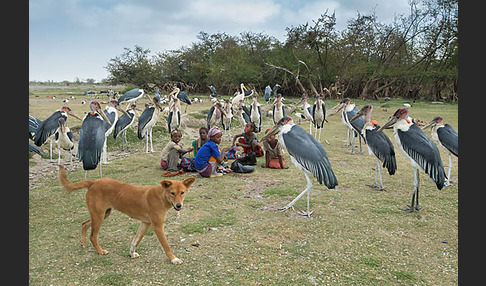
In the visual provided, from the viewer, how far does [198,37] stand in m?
42.5

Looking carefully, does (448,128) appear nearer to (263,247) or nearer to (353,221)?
(353,221)

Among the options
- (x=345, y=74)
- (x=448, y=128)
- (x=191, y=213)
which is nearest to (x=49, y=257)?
(x=191, y=213)

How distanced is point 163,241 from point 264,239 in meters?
1.42

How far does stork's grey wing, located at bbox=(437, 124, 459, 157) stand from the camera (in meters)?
6.89

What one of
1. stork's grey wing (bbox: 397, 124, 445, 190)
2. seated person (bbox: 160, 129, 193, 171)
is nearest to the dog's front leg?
stork's grey wing (bbox: 397, 124, 445, 190)

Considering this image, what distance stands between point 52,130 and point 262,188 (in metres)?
5.42

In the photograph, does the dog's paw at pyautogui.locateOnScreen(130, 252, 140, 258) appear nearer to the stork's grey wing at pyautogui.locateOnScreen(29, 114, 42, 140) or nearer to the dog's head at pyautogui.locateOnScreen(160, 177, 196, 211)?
the dog's head at pyautogui.locateOnScreen(160, 177, 196, 211)

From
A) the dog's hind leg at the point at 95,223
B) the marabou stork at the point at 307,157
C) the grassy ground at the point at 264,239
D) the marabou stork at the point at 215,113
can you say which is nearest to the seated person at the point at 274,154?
the grassy ground at the point at 264,239

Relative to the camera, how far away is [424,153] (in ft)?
17.7

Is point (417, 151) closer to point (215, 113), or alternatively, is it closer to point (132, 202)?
point (132, 202)

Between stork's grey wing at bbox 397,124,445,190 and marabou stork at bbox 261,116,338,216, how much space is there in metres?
1.39

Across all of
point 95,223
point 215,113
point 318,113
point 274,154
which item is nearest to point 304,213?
point 95,223

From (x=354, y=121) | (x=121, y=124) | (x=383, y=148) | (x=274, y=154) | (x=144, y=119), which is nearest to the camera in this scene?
(x=383, y=148)

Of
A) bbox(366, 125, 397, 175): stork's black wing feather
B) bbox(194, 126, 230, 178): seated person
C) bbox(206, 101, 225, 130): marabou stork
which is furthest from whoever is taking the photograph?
bbox(206, 101, 225, 130): marabou stork
